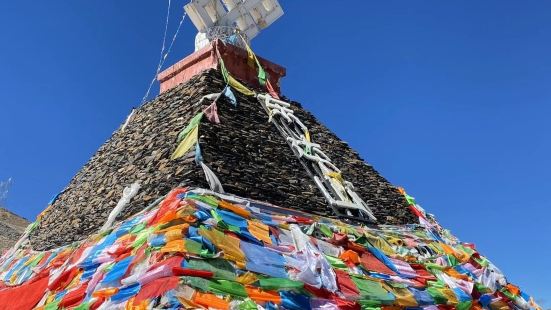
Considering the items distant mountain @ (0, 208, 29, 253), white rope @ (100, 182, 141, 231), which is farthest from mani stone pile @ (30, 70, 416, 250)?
distant mountain @ (0, 208, 29, 253)

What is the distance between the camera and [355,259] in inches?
339

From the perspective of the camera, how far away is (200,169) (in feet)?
28.6

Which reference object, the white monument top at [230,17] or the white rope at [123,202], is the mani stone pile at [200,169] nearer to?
the white rope at [123,202]

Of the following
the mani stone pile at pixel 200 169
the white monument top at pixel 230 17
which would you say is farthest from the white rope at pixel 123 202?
the white monument top at pixel 230 17

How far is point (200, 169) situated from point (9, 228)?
15.4 m

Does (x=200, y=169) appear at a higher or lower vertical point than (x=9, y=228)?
lower

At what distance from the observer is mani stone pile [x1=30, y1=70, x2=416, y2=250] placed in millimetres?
9195

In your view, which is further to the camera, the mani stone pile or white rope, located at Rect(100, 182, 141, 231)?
the mani stone pile

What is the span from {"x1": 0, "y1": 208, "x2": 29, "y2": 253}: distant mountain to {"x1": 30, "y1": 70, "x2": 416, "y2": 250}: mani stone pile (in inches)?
265

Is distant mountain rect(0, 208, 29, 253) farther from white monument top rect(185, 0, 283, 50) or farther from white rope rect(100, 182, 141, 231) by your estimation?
white rope rect(100, 182, 141, 231)

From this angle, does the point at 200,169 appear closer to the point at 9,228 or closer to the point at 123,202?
the point at 123,202

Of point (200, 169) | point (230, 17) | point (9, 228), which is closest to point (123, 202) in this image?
point (200, 169)

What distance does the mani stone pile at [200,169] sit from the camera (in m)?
9.20

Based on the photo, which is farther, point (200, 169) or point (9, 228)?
point (9, 228)
